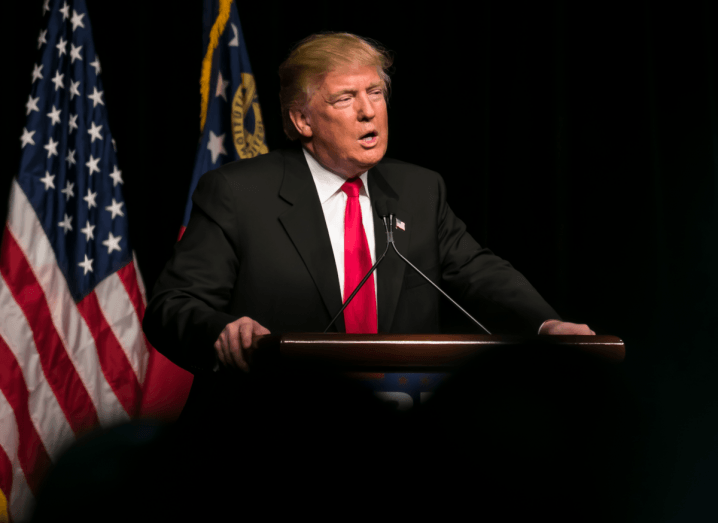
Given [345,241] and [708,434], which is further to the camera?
[708,434]

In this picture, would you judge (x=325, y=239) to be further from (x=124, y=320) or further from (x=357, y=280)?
(x=124, y=320)

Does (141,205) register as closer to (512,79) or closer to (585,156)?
(512,79)

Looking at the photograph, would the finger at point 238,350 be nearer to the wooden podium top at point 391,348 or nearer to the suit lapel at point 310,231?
the wooden podium top at point 391,348

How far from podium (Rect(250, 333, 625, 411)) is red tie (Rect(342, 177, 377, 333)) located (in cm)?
57

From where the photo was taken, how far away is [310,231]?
1671 mm

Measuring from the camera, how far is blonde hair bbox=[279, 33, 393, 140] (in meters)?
1.76

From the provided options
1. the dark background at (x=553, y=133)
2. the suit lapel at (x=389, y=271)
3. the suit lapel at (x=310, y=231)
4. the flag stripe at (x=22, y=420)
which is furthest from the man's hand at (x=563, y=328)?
the flag stripe at (x=22, y=420)

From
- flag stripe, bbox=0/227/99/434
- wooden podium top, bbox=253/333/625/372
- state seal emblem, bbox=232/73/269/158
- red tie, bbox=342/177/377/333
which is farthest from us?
state seal emblem, bbox=232/73/269/158

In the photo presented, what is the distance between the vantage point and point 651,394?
2.81 meters

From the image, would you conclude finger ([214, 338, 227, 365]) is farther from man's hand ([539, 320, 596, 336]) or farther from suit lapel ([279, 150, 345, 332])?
man's hand ([539, 320, 596, 336])

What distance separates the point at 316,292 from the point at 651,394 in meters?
1.86

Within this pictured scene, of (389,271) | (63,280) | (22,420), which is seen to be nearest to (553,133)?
(389,271)

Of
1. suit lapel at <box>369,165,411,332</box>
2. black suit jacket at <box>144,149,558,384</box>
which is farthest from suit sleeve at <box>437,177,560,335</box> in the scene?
suit lapel at <box>369,165,411,332</box>

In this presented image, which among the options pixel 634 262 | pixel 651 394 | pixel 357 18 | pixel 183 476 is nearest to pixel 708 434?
pixel 651 394
